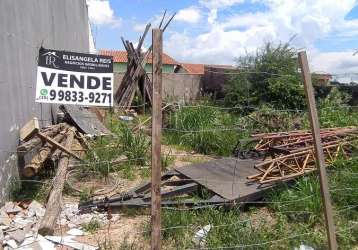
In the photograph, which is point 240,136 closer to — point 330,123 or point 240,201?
point 330,123

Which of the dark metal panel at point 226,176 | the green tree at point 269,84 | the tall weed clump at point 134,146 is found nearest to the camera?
the dark metal panel at point 226,176

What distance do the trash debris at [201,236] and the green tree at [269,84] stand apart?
9.33m

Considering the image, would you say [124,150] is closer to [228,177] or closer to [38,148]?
[38,148]

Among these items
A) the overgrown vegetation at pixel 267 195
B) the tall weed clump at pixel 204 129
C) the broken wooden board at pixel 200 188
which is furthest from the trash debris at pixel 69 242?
the tall weed clump at pixel 204 129

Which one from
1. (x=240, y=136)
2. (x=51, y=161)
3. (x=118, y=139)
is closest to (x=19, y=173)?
(x=51, y=161)

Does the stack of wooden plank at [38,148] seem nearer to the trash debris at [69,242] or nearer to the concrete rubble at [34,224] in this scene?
the concrete rubble at [34,224]

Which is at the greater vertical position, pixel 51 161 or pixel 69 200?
pixel 51 161

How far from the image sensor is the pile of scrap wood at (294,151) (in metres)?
5.66

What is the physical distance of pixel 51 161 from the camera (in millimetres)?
6465

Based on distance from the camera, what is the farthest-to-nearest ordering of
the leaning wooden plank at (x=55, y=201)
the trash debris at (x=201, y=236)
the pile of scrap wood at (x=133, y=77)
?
the pile of scrap wood at (x=133, y=77)
the leaning wooden plank at (x=55, y=201)
the trash debris at (x=201, y=236)

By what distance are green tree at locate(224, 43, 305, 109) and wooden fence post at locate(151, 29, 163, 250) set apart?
10.4m

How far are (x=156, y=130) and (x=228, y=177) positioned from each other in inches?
114

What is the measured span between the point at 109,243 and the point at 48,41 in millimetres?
5916

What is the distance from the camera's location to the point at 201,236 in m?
4.38
